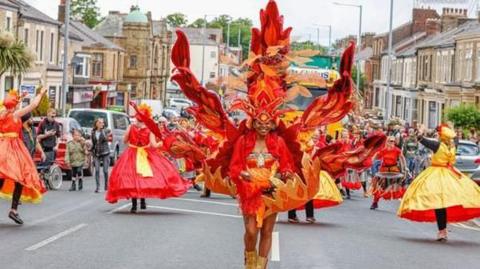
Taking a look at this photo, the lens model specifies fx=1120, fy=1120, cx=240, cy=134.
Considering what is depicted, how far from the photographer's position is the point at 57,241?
1442 cm

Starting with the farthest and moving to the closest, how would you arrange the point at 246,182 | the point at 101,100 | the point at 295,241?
the point at 101,100 < the point at 295,241 < the point at 246,182

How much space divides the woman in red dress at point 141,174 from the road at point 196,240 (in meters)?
0.40

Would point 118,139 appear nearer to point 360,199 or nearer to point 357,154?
point 360,199

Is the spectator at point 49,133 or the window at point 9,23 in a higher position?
Answer: the window at point 9,23

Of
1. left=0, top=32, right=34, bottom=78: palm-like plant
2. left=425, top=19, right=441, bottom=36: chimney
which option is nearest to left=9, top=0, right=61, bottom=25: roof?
left=0, top=32, right=34, bottom=78: palm-like plant

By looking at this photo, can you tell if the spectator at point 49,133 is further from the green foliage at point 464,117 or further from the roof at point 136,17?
the roof at point 136,17

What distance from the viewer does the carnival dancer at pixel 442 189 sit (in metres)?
16.4

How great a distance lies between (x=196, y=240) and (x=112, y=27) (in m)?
91.7

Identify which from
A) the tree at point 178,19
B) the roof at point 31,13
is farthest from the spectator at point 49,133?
the tree at point 178,19

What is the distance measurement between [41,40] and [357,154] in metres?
47.4

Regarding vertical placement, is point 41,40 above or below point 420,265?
above

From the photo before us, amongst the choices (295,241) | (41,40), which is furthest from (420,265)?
(41,40)

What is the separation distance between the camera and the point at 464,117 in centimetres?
5128

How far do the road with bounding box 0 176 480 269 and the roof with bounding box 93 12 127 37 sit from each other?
275 feet
